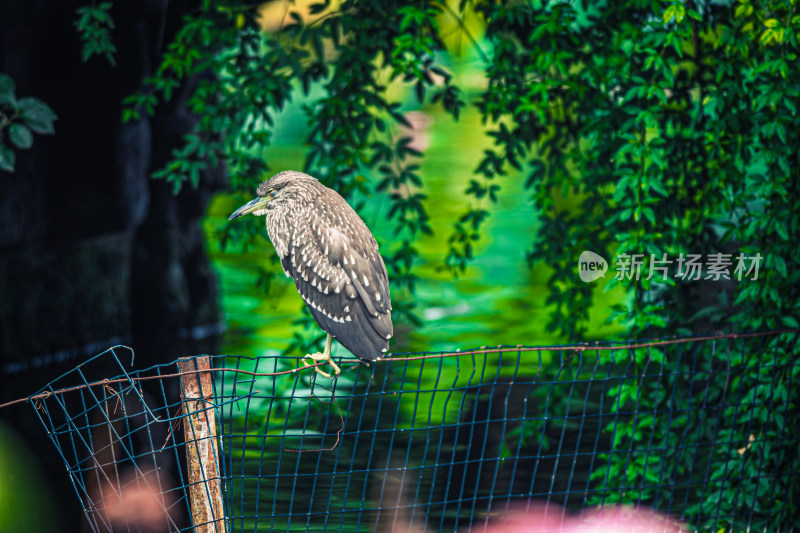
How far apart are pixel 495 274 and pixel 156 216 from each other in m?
4.69

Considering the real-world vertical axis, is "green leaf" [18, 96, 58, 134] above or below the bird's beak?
above

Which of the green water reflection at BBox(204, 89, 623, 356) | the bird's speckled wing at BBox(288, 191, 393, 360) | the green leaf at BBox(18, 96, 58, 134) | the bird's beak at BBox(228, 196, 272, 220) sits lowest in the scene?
the green water reflection at BBox(204, 89, 623, 356)

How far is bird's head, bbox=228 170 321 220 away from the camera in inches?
127

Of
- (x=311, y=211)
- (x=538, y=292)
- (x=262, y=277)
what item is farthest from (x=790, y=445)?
(x=538, y=292)

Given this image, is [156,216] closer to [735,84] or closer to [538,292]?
[538,292]

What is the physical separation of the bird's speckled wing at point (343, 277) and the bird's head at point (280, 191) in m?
0.08

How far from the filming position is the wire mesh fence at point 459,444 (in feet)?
8.21

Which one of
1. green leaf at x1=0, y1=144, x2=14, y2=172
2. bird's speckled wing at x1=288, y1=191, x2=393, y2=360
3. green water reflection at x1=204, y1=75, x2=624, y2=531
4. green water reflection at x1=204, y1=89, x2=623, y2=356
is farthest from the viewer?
green water reflection at x1=204, y1=89, x2=623, y2=356

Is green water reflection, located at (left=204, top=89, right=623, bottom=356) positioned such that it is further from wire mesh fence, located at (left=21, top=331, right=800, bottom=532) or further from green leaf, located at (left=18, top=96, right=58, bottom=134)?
green leaf, located at (left=18, top=96, right=58, bottom=134)

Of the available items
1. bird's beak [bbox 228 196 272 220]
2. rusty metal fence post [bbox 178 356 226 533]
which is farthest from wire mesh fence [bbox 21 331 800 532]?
bird's beak [bbox 228 196 272 220]

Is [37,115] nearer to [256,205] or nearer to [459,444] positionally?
[256,205]

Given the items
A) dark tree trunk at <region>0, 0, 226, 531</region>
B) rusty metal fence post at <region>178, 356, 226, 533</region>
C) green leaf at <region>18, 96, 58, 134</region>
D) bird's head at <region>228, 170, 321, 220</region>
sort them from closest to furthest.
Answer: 1. rusty metal fence post at <region>178, 356, 226, 533</region>
2. bird's head at <region>228, 170, 321, 220</region>
3. green leaf at <region>18, 96, 58, 134</region>
4. dark tree trunk at <region>0, 0, 226, 531</region>

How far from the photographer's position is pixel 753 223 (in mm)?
3293

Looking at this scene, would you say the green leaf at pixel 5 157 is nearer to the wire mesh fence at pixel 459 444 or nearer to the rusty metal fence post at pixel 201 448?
the wire mesh fence at pixel 459 444
